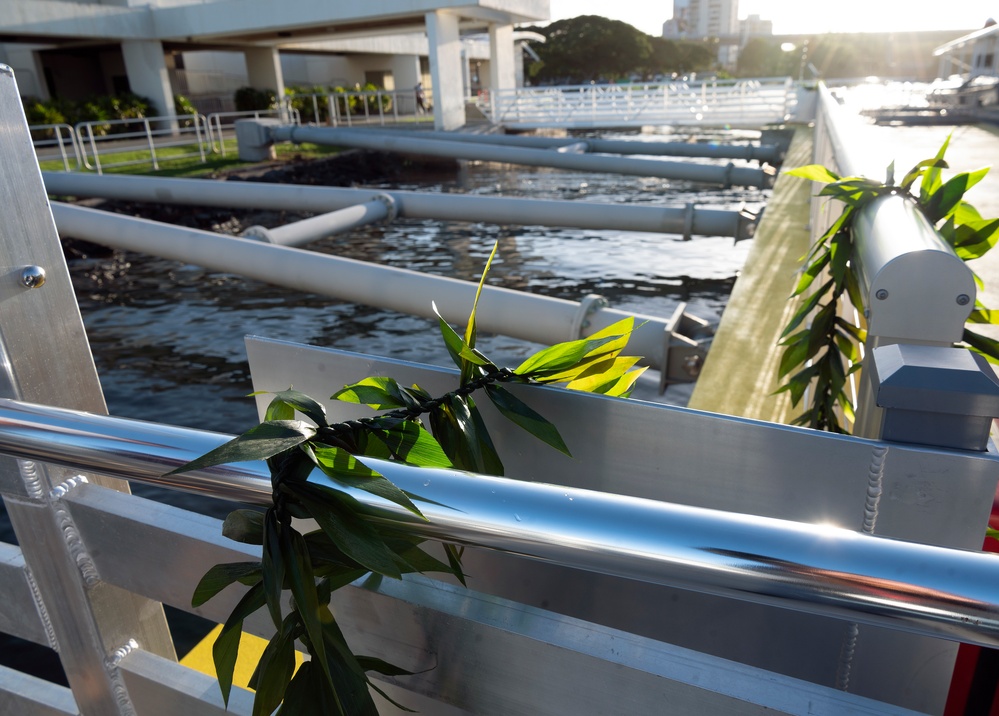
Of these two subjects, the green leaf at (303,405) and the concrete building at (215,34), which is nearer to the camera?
the green leaf at (303,405)

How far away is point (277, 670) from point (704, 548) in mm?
489

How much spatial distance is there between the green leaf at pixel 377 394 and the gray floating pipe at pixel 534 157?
922 centimetres

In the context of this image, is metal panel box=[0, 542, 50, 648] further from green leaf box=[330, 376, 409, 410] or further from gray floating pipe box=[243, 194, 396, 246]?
gray floating pipe box=[243, 194, 396, 246]

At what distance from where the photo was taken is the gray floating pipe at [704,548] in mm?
515

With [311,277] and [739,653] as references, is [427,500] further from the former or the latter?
[311,277]

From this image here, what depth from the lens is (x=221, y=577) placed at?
774mm

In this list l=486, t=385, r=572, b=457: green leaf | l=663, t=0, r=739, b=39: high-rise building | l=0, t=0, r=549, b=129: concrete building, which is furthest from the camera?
l=663, t=0, r=739, b=39: high-rise building

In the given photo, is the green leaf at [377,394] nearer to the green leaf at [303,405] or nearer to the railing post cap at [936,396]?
the green leaf at [303,405]

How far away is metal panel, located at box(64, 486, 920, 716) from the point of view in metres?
0.65

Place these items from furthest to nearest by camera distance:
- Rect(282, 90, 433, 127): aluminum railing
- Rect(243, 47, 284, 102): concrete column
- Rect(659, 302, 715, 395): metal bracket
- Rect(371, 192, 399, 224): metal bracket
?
Rect(243, 47, 284, 102): concrete column
Rect(282, 90, 433, 127): aluminum railing
Rect(371, 192, 399, 224): metal bracket
Rect(659, 302, 715, 395): metal bracket

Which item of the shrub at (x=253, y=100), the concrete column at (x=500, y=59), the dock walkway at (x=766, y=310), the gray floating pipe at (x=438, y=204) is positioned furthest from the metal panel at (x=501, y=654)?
the shrub at (x=253, y=100)

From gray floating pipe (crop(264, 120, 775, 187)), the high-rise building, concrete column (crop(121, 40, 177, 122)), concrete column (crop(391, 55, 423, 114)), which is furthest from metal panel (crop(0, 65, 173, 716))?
the high-rise building

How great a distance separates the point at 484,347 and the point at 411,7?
669 inches

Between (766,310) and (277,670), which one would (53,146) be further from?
(277,670)
